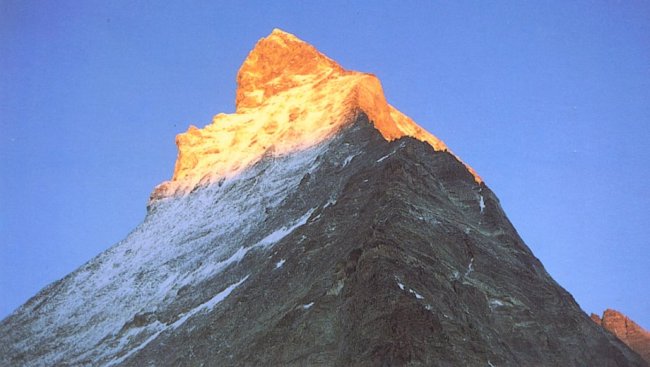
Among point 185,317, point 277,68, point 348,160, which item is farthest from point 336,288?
point 277,68

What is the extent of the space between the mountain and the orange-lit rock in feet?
1.06

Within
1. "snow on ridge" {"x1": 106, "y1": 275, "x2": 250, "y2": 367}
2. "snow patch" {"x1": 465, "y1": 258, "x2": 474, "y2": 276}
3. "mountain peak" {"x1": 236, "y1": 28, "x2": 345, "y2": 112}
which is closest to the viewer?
"snow patch" {"x1": 465, "y1": 258, "x2": 474, "y2": 276}

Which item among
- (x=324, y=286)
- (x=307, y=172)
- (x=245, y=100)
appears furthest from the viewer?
(x=245, y=100)

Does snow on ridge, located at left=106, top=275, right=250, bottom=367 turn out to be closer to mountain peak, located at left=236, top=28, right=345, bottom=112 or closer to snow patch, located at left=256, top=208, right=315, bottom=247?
snow patch, located at left=256, top=208, right=315, bottom=247

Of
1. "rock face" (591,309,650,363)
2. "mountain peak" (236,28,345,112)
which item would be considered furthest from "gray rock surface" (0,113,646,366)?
"mountain peak" (236,28,345,112)

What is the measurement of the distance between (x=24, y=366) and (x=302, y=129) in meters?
25.8

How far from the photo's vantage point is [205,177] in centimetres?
6681

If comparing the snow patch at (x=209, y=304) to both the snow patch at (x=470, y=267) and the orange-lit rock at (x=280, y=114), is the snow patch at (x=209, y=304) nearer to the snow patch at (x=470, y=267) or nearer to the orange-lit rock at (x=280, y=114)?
the snow patch at (x=470, y=267)

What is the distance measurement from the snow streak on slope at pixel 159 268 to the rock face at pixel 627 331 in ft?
63.9

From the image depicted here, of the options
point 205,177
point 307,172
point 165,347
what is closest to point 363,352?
point 165,347

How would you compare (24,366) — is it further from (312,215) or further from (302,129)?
(302,129)

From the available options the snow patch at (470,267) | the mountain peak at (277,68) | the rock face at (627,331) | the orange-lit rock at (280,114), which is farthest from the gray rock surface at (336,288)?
the mountain peak at (277,68)

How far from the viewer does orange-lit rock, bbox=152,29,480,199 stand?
60.8m

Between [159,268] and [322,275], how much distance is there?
24122 millimetres
